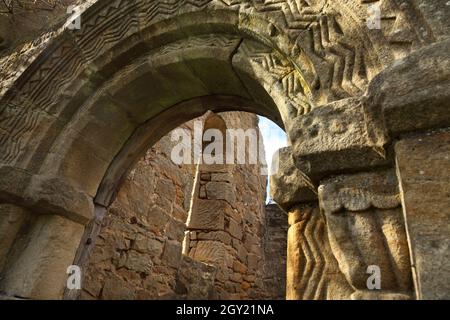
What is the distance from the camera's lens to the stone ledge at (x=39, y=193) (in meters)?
2.29

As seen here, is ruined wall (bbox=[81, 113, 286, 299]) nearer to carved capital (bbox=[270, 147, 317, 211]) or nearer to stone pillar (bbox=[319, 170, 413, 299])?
carved capital (bbox=[270, 147, 317, 211])

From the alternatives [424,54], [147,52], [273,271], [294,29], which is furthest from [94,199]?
[273,271]

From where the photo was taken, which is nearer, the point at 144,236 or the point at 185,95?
the point at 185,95

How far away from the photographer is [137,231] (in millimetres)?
4102

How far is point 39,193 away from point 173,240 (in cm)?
250

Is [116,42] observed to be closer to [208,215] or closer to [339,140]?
[339,140]

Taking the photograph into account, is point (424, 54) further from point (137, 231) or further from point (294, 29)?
point (137, 231)

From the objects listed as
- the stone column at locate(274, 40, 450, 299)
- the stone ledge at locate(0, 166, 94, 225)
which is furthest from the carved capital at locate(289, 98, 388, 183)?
the stone ledge at locate(0, 166, 94, 225)

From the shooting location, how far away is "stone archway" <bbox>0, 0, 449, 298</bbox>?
1357 mm

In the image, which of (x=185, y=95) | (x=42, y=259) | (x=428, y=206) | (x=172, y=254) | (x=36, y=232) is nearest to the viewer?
(x=428, y=206)

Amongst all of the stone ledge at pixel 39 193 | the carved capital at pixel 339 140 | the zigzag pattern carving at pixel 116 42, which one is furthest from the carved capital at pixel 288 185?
the stone ledge at pixel 39 193

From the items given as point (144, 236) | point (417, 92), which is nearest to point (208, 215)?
point (144, 236)

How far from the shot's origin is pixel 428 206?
1097 mm

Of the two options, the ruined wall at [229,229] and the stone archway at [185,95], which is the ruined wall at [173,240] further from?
the stone archway at [185,95]
